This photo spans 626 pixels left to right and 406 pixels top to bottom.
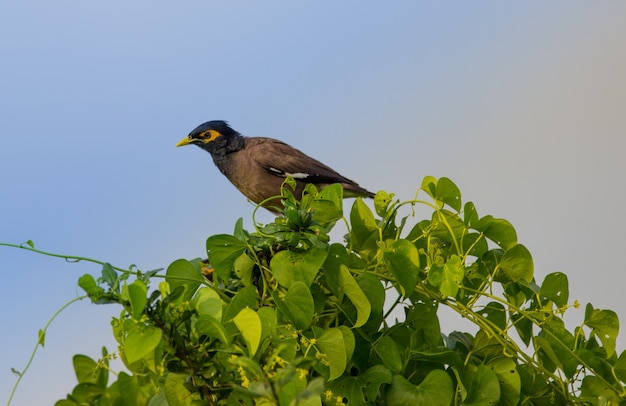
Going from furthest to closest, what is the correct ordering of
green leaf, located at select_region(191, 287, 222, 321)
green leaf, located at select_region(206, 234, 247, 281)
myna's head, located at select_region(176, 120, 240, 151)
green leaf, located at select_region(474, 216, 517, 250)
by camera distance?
myna's head, located at select_region(176, 120, 240, 151) → green leaf, located at select_region(474, 216, 517, 250) → green leaf, located at select_region(206, 234, 247, 281) → green leaf, located at select_region(191, 287, 222, 321)

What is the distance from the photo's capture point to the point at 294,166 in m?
4.80

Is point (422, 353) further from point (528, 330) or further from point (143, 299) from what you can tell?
point (143, 299)

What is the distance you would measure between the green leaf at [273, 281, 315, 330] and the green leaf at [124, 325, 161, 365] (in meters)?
0.39

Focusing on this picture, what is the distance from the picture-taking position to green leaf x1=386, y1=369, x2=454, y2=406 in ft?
6.98

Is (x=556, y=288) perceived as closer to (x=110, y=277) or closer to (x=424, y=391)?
(x=424, y=391)

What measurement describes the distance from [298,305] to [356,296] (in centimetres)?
17

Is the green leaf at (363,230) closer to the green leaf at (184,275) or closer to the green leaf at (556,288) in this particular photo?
the green leaf at (184,275)

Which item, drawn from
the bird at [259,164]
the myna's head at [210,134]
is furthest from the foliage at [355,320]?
the myna's head at [210,134]

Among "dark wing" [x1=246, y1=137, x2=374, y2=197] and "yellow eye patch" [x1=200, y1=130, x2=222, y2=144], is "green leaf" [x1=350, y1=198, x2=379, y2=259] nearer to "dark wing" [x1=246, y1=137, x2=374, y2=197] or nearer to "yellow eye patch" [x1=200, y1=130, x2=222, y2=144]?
"dark wing" [x1=246, y1=137, x2=374, y2=197]

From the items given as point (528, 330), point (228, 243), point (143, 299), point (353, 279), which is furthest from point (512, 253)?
point (143, 299)

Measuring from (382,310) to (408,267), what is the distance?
0.55 ft

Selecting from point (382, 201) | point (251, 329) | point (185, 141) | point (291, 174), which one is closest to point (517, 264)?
point (382, 201)

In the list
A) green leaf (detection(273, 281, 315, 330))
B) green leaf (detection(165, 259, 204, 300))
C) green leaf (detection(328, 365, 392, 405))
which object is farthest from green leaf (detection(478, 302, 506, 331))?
green leaf (detection(165, 259, 204, 300))

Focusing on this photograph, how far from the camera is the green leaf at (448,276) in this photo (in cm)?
215
